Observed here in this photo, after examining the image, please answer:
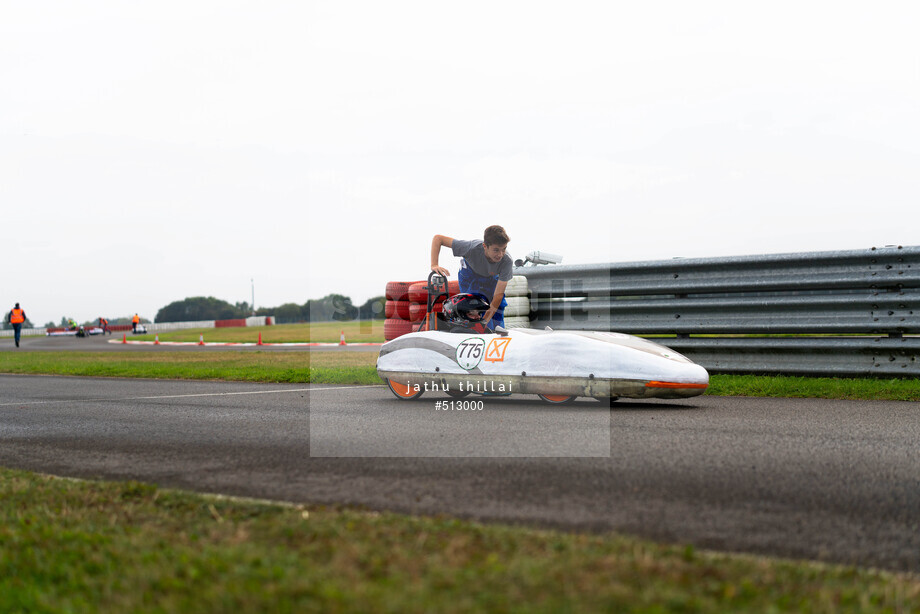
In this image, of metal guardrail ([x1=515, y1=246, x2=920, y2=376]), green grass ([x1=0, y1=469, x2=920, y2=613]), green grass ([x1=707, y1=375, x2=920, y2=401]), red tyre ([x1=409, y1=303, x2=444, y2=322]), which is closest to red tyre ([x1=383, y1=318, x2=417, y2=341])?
red tyre ([x1=409, y1=303, x2=444, y2=322])

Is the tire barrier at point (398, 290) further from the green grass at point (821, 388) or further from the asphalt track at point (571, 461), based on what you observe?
the green grass at point (821, 388)

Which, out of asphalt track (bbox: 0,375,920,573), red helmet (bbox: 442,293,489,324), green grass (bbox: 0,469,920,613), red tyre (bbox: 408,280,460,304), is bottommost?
asphalt track (bbox: 0,375,920,573)

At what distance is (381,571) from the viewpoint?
216 centimetres

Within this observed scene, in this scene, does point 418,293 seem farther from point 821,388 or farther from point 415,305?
point 821,388

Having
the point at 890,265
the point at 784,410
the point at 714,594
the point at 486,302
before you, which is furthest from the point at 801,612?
the point at 890,265

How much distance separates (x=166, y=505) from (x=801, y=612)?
230cm

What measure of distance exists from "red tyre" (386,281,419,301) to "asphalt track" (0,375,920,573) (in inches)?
127

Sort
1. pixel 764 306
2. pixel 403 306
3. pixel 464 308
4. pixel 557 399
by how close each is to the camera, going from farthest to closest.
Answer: pixel 403 306 < pixel 764 306 < pixel 464 308 < pixel 557 399

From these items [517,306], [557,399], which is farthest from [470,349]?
[517,306]

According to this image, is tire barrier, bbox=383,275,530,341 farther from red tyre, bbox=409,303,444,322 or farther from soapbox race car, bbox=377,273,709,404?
soapbox race car, bbox=377,273,709,404

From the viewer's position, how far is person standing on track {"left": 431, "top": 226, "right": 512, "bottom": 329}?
23.9 feet

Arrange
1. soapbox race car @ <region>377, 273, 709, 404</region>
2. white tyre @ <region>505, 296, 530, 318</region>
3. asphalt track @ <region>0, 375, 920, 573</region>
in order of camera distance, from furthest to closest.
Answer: white tyre @ <region>505, 296, 530, 318</region> → soapbox race car @ <region>377, 273, 709, 404</region> → asphalt track @ <region>0, 375, 920, 573</region>

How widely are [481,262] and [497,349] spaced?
1.18 m

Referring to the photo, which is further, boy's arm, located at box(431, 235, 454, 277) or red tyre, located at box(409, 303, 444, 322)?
red tyre, located at box(409, 303, 444, 322)
